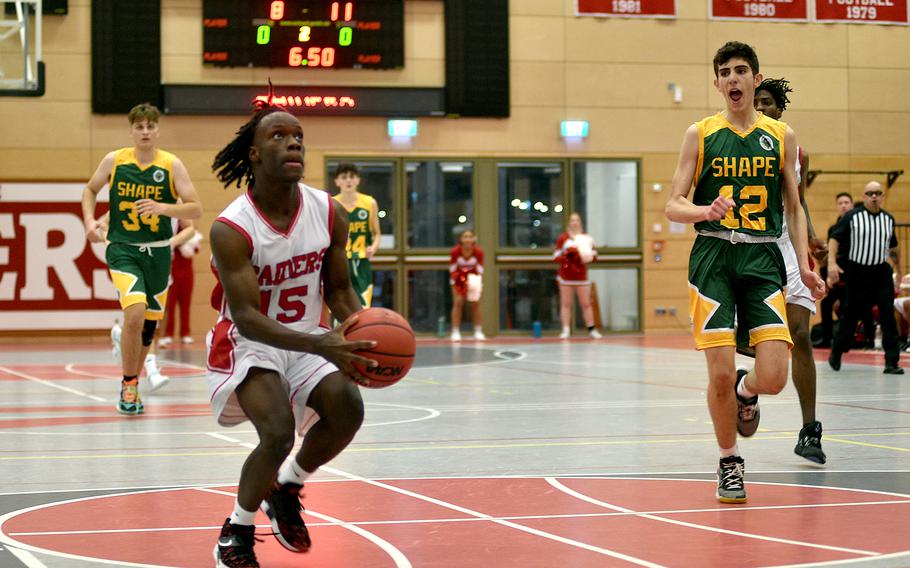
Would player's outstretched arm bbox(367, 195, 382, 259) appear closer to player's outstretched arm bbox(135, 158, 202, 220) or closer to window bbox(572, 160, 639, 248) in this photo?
player's outstretched arm bbox(135, 158, 202, 220)

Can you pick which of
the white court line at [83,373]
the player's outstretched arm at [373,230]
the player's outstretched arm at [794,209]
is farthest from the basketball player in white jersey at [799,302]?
the player's outstretched arm at [373,230]

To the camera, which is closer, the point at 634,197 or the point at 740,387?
the point at 740,387

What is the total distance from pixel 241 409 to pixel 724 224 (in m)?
2.43

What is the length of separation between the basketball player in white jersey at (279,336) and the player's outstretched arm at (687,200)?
165 cm

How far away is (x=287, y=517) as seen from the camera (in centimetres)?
445

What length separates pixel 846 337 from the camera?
514 inches

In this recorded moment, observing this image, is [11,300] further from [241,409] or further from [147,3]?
[241,409]

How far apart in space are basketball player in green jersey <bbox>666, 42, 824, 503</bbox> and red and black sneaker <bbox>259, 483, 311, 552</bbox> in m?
2.05

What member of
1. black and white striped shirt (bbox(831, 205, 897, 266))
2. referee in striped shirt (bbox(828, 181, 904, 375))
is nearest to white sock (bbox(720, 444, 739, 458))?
referee in striped shirt (bbox(828, 181, 904, 375))

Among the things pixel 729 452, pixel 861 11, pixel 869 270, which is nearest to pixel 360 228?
pixel 869 270

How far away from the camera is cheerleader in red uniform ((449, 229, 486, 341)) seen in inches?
832

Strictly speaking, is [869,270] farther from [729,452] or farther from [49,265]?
[49,265]

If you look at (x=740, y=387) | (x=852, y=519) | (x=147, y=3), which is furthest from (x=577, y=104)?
(x=852, y=519)

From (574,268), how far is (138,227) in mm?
12465
